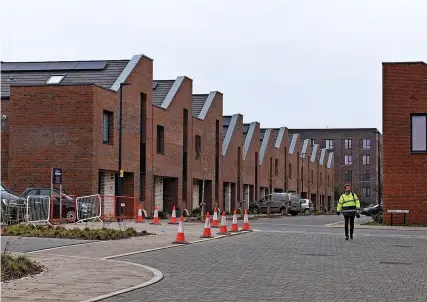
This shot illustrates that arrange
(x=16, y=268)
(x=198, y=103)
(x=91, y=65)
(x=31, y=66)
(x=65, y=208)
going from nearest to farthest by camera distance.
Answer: (x=16, y=268) < (x=65, y=208) < (x=91, y=65) < (x=31, y=66) < (x=198, y=103)

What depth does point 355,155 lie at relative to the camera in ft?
437

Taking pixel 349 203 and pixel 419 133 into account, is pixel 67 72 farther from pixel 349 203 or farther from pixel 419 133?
pixel 349 203

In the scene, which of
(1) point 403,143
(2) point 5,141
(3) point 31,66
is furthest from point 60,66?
(1) point 403,143

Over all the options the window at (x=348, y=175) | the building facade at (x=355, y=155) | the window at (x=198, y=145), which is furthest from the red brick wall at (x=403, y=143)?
the window at (x=348, y=175)

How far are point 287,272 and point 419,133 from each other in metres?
23.9

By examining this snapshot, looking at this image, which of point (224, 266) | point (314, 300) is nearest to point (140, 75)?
point (224, 266)

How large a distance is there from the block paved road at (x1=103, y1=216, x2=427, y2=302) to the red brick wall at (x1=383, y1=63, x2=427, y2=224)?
13.9 meters

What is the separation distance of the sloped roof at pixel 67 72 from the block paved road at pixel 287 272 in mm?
24929

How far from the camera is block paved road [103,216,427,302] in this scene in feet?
34.2

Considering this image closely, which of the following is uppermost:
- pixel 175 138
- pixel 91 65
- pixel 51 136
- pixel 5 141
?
pixel 91 65

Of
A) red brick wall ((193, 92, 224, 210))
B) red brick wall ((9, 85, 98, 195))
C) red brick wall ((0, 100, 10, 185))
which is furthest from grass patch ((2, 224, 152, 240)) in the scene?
red brick wall ((193, 92, 224, 210))

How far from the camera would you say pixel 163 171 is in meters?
47.5

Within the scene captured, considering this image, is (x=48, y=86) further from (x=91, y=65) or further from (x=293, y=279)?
(x=293, y=279)

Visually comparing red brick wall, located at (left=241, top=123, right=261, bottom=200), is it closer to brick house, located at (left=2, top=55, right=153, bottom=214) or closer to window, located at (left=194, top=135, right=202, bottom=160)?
window, located at (left=194, top=135, right=202, bottom=160)
